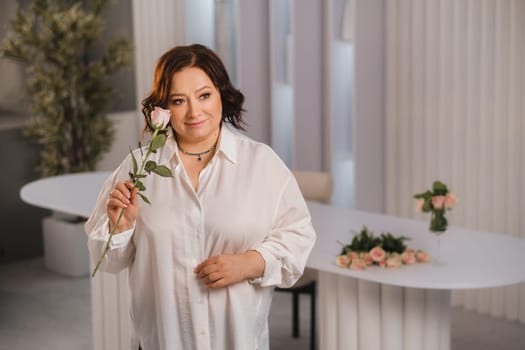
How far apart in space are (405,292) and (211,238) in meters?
1.21

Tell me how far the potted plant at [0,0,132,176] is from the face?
161 inches

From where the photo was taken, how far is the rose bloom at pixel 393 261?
3336mm

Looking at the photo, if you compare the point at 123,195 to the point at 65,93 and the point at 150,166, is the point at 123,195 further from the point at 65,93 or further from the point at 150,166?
the point at 65,93

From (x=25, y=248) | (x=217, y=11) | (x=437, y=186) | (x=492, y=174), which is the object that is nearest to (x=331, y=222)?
(x=437, y=186)

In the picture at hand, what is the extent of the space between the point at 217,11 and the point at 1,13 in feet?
4.87

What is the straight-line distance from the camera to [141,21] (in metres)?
6.61

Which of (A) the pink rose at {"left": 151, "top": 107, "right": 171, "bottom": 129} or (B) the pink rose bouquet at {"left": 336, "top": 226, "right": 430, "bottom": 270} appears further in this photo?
(B) the pink rose bouquet at {"left": 336, "top": 226, "right": 430, "bottom": 270}

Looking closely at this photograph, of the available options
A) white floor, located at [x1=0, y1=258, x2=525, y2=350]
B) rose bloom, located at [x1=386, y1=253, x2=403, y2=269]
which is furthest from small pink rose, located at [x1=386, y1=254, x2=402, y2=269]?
white floor, located at [x1=0, y1=258, x2=525, y2=350]

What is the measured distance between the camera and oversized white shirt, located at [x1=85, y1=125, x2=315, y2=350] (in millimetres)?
2336

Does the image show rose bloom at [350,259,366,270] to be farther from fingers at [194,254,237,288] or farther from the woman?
fingers at [194,254,237,288]

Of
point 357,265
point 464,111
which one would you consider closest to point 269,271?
point 357,265

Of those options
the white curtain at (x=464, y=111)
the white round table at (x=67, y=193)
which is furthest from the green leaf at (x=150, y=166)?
the white curtain at (x=464, y=111)

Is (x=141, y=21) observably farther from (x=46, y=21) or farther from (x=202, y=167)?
(x=202, y=167)

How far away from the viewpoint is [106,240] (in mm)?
2320
